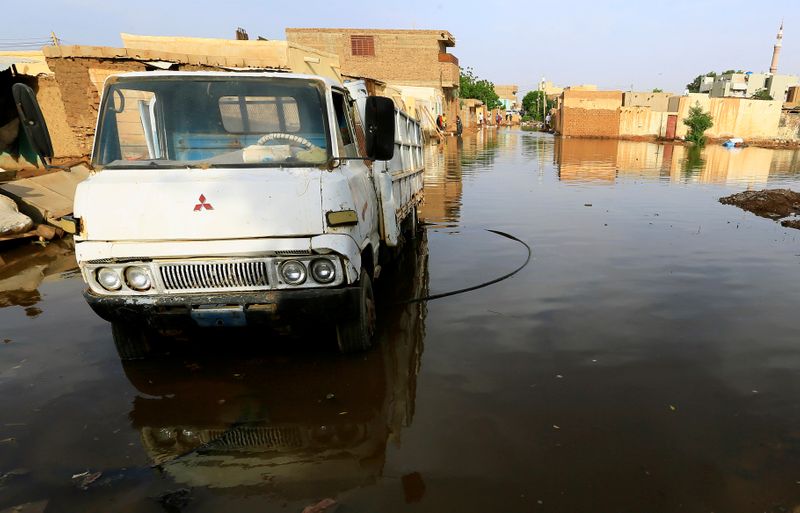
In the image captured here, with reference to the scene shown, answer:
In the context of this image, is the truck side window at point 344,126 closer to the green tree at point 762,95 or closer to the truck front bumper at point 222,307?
the truck front bumper at point 222,307

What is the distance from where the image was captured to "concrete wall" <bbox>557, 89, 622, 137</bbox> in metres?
42.4

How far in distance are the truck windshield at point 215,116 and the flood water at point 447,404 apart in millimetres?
1617

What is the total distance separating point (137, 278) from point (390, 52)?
135 feet

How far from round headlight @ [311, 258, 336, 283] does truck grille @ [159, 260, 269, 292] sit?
1.06ft

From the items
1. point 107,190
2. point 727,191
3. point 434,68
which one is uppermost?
point 434,68

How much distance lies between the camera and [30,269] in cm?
629

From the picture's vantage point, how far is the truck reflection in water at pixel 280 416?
253 cm

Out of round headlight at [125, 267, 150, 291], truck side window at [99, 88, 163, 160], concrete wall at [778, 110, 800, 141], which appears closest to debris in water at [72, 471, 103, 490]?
round headlight at [125, 267, 150, 291]

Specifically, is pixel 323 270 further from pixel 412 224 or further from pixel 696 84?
pixel 696 84

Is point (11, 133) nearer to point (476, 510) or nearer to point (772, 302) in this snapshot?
point (476, 510)

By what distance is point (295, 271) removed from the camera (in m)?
3.09

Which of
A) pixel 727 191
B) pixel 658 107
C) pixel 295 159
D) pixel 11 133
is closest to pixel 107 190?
pixel 295 159

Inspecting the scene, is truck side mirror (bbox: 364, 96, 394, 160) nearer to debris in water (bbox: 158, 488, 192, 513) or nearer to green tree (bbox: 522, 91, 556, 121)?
debris in water (bbox: 158, 488, 192, 513)

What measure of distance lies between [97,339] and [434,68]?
40.6 metres
